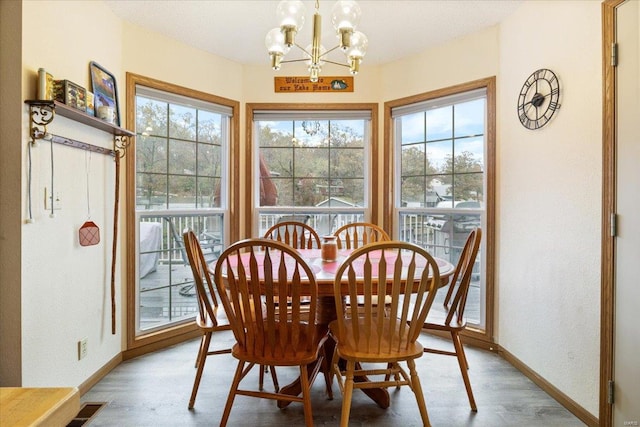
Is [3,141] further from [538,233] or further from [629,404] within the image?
[629,404]

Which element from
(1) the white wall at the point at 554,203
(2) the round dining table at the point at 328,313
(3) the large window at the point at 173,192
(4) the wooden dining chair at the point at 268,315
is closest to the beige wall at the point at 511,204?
(1) the white wall at the point at 554,203

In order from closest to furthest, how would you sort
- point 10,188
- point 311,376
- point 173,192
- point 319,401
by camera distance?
point 10,188, point 311,376, point 319,401, point 173,192

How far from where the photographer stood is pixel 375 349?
1620 millimetres

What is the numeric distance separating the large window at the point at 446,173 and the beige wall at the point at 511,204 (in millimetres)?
159

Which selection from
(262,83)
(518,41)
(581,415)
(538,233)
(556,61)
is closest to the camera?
(581,415)

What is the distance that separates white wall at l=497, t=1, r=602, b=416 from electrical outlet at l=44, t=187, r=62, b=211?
274cm

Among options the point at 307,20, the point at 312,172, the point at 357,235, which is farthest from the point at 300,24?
the point at 312,172

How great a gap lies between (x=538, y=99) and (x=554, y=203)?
0.66m

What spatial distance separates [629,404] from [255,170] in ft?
9.75

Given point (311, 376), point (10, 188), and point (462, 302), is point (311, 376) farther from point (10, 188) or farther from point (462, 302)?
point (10, 188)

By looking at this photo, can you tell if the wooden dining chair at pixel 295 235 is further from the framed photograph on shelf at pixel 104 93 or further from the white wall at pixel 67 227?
the framed photograph on shelf at pixel 104 93

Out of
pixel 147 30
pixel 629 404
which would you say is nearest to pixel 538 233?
pixel 629 404

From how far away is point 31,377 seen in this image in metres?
1.73

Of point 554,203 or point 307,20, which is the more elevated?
point 307,20
